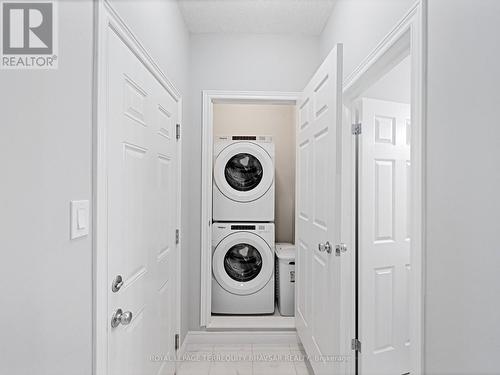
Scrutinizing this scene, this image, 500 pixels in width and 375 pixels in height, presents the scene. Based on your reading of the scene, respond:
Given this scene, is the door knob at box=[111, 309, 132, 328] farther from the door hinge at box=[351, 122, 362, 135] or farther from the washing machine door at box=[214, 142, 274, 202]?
the washing machine door at box=[214, 142, 274, 202]

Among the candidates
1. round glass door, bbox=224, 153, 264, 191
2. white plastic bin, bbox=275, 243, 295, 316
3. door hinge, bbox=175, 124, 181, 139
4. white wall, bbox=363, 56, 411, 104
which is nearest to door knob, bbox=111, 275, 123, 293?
door hinge, bbox=175, 124, 181, 139

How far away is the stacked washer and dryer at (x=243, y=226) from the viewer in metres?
3.28

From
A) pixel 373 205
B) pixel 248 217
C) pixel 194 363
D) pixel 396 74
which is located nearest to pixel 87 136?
pixel 373 205

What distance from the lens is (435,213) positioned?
116 cm

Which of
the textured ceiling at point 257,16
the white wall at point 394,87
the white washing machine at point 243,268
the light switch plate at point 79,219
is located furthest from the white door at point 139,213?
the white wall at point 394,87

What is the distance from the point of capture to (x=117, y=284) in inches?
49.4

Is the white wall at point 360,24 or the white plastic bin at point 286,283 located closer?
the white wall at point 360,24

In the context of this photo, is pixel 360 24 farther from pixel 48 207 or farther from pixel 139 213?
pixel 48 207

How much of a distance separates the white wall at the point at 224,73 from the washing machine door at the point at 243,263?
1.66 feet

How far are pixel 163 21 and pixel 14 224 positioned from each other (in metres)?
1.57

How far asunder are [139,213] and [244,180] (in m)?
1.91

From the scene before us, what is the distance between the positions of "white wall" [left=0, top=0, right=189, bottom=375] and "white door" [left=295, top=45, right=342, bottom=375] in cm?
117

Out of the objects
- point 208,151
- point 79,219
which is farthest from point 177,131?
point 79,219

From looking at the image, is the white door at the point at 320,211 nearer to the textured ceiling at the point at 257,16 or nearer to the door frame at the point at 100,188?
the textured ceiling at the point at 257,16
